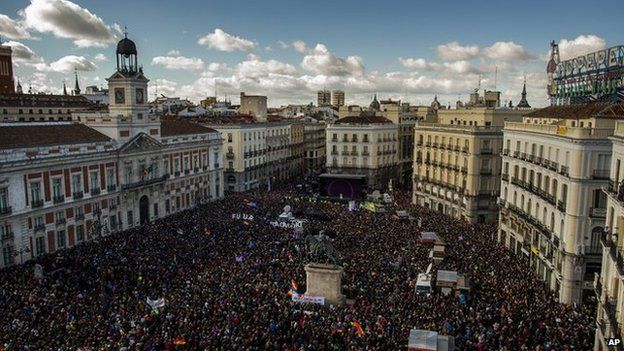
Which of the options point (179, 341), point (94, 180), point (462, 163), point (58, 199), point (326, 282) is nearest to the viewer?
point (179, 341)

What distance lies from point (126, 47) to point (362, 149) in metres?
37.6

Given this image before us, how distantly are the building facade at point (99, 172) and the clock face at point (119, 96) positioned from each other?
0.34 feet

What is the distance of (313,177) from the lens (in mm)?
96875

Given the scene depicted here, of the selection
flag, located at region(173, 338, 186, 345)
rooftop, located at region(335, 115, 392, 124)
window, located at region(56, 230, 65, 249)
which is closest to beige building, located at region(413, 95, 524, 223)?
rooftop, located at region(335, 115, 392, 124)

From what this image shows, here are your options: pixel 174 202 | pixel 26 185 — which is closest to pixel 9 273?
pixel 26 185

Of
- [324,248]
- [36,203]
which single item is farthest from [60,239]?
[324,248]

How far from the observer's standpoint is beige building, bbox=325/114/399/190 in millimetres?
81000

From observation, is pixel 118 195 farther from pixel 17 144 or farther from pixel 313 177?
pixel 313 177

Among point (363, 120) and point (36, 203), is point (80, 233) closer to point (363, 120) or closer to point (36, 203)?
point (36, 203)

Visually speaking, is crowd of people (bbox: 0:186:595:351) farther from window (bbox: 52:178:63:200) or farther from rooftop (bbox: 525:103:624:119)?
rooftop (bbox: 525:103:624:119)

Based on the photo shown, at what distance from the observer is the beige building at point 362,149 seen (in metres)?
81.0

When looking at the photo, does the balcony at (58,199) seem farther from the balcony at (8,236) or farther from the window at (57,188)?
the balcony at (8,236)

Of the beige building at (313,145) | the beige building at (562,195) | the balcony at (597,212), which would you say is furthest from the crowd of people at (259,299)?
the beige building at (313,145)

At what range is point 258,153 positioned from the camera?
8575 cm
